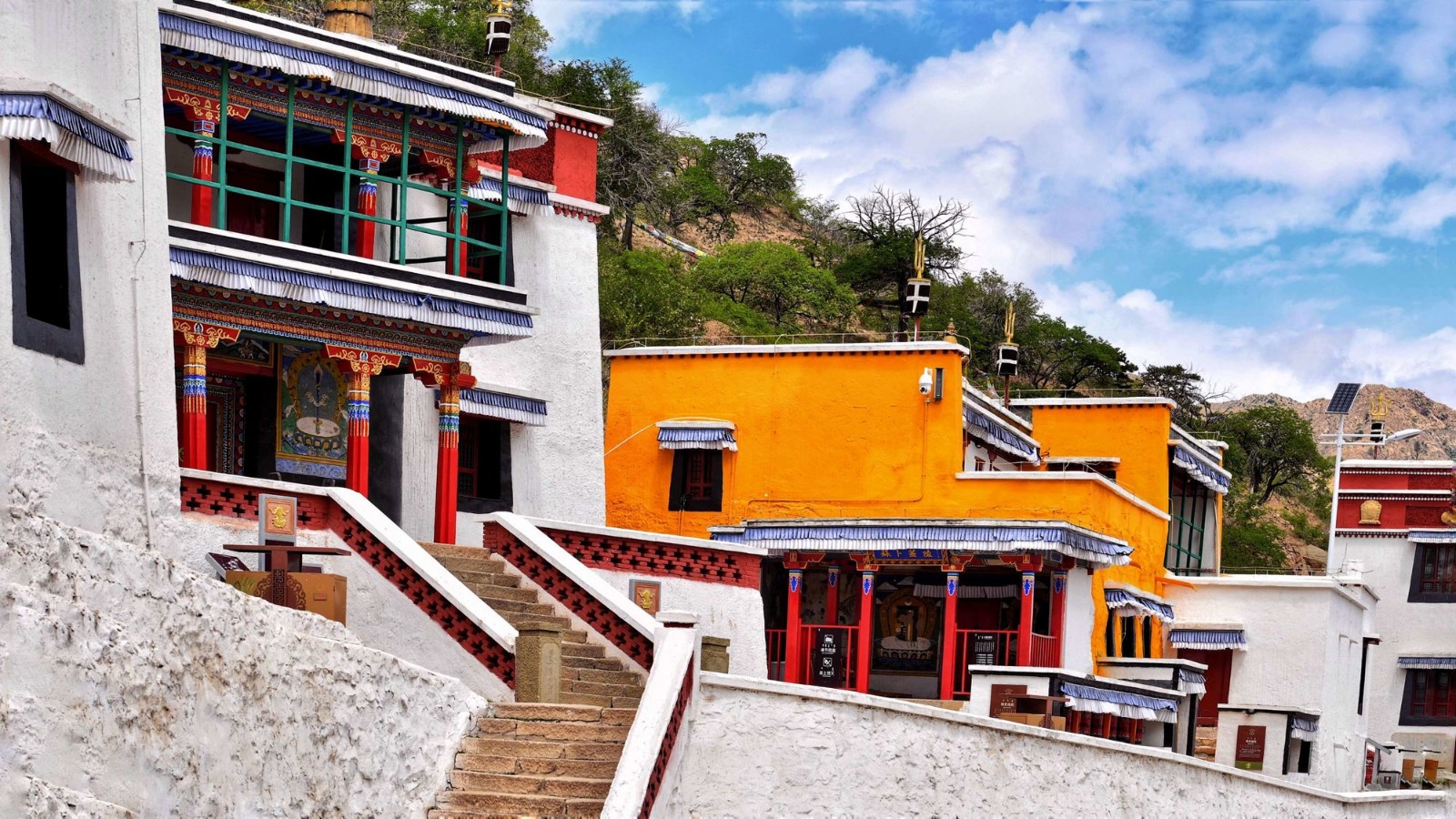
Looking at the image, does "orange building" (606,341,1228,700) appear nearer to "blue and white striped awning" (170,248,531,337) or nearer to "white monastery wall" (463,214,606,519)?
"white monastery wall" (463,214,606,519)

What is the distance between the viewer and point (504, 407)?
27.5 m

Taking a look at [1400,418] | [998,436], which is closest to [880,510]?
[998,436]

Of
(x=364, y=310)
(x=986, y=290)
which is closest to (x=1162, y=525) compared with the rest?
(x=364, y=310)

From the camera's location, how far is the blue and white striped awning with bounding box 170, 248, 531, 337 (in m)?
21.2

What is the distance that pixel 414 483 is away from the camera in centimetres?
2602

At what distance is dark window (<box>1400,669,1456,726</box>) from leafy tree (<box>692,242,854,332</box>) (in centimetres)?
1752

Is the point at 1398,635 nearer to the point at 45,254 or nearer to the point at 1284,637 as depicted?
the point at 1284,637

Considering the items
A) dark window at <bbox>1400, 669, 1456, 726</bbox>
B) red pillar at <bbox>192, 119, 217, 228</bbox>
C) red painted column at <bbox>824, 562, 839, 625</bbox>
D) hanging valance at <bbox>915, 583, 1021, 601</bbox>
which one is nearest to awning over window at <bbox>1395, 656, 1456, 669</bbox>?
dark window at <bbox>1400, 669, 1456, 726</bbox>

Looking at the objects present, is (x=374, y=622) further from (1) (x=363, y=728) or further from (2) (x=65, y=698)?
(2) (x=65, y=698)

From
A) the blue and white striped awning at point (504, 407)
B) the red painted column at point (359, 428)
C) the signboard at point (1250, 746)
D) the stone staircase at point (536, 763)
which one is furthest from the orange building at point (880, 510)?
the stone staircase at point (536, 763)

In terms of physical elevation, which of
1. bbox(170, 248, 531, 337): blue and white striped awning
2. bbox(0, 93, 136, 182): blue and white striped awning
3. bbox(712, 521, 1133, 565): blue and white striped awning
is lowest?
bbox(712, 521, 1133, 565): blue and white striped awning

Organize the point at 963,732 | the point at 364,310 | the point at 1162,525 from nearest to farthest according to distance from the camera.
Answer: the point at 963,732, the point at 364,310, the point at 1162,525

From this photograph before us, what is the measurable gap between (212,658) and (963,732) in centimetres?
841

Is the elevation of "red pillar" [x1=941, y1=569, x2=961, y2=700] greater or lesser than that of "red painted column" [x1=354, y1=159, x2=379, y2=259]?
lesser
